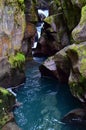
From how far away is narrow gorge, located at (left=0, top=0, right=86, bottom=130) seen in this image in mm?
15477

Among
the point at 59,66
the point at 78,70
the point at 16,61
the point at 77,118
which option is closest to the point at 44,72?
the point at 59,66

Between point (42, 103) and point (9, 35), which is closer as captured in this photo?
point (42, 103)

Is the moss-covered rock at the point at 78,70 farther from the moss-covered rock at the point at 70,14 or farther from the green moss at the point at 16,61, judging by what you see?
the moss-covered rock at the point at 70,14

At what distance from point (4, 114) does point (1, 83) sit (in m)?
5.27

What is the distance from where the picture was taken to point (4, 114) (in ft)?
46.5

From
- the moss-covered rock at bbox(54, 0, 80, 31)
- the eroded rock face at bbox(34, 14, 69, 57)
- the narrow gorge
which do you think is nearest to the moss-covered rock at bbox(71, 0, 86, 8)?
the narrow gorge

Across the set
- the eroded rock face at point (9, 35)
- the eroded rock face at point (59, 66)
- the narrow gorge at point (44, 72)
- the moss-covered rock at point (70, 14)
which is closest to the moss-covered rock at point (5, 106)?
the narrow gorge at point (44, 72)

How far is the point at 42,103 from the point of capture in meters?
18.5

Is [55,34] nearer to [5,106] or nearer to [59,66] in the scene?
[59,66]

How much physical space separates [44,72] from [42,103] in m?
4.04

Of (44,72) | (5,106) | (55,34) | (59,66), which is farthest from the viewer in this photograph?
(55,34)

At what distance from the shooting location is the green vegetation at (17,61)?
2020 centimetres

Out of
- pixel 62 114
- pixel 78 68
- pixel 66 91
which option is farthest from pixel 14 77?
pixel 78 68

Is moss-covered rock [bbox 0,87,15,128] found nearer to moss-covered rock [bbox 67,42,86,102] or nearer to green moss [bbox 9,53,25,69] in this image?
moss-covered rock [bbox 67,42,86,102]
